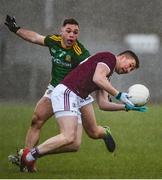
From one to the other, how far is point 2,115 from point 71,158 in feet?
26.0

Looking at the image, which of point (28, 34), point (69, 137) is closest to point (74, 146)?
point (69, 137)

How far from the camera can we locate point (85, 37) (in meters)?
27.8

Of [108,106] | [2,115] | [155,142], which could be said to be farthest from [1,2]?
[108,106]

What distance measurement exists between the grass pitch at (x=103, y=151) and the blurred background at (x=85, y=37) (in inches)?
126

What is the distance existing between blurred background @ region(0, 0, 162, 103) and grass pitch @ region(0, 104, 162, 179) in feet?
10.5

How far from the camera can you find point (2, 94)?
90.8ft

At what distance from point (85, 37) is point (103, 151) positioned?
11669 mm

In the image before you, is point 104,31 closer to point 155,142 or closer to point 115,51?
point 115,51

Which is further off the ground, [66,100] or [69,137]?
[66,100]

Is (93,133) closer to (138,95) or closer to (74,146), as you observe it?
(74,146)

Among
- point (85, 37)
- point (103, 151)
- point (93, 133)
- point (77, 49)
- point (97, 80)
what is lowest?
point (93, 133)

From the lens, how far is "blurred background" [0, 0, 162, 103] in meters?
27.3

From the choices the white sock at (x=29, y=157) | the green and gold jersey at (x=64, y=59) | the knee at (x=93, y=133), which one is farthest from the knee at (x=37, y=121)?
the white sock at (x=29, y=157)

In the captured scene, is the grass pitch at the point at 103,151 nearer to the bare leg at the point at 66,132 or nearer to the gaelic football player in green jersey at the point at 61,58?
the bare leg at the point at 66,132
